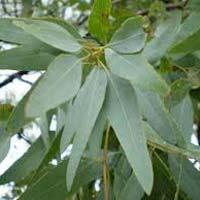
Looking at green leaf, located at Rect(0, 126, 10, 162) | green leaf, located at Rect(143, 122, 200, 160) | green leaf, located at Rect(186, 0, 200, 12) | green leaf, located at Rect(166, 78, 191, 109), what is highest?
green leaf, located at Rect(186, 0, 200, 12)

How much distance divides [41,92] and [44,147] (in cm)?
46

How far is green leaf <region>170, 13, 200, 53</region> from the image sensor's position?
1178 mm

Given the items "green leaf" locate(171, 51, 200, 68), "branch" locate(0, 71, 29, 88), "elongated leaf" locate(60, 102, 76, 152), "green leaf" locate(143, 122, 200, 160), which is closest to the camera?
"elongated leaf" locate(60, 102, 76, 152)

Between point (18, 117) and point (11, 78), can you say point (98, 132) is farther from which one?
point (11, 78)

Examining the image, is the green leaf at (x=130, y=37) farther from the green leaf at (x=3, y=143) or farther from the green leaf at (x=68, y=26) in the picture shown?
the green leaf at (x=3, y=143)

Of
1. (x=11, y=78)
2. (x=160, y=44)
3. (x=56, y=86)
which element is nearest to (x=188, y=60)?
(x=160, y=44)

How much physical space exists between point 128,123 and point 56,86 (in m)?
0.13

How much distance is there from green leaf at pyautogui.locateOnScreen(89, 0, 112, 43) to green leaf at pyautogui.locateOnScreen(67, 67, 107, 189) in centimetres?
8

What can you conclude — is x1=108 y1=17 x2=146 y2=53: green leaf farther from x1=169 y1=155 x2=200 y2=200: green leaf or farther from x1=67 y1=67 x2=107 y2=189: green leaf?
x1=169 y1=155 x2=200 y2=200: green leaf

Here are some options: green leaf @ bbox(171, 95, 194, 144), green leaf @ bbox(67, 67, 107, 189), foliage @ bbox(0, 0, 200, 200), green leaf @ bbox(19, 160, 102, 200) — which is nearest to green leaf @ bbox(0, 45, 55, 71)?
foliage @ bbox(0, 0, 200, 200)

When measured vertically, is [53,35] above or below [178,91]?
above

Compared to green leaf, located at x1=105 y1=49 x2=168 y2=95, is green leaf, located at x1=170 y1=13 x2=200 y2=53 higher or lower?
lower

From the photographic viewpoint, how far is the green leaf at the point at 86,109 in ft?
3.40

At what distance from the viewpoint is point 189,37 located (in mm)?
1185
